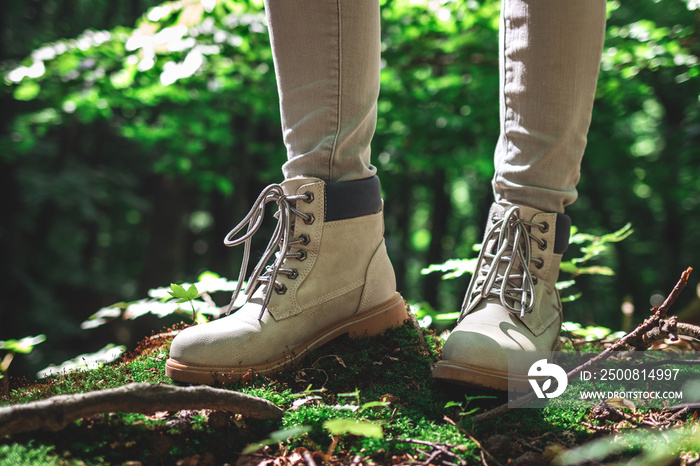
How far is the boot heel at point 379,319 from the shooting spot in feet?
4.93

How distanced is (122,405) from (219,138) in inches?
236

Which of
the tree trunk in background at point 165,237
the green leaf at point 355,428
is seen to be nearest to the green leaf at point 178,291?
the green leaf at point 355,428

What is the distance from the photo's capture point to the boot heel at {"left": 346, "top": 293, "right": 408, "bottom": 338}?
1.50m

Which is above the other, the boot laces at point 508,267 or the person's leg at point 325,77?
the person's leg at point 325,77

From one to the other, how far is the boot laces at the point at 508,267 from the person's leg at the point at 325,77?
0.48m

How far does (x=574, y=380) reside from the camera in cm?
136

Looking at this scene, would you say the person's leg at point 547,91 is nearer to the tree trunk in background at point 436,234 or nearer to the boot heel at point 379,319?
the boot heel at point 379,319

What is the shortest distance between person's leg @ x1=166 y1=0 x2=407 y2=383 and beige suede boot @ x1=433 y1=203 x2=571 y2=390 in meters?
0.37

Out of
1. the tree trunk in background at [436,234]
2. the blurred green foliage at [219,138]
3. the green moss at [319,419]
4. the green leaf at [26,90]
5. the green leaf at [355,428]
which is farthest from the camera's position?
the tree trunk in background at [436,234]

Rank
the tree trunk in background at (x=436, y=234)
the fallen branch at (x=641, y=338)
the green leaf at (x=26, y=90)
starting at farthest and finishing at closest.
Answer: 1. the tree trunk in background at (x=436, y=234)
2. the green leaf at (x=26, y=90)
3. the fallen branch at (x=641, y=338)

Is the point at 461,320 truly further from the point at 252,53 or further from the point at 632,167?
the point at 632,167

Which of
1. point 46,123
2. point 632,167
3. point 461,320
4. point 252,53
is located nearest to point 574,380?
point 461,320

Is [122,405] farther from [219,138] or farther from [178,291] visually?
[219,138]

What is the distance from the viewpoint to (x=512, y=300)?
55.4 inches
